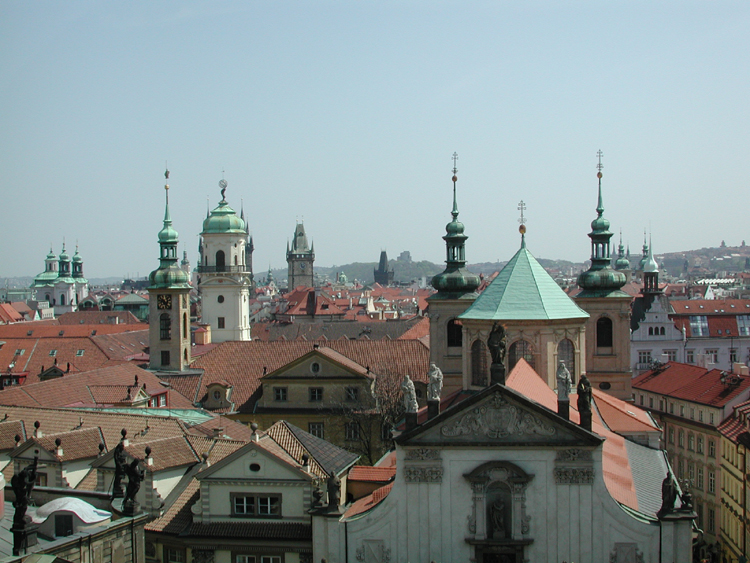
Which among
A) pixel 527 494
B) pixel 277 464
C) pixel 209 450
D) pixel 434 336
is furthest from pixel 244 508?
pixel 434 336

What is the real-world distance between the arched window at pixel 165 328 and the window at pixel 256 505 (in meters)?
42.3

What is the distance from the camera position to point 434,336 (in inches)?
2084

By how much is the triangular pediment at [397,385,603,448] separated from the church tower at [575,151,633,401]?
25.0 m

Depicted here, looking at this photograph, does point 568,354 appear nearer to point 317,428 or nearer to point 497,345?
point 497,345

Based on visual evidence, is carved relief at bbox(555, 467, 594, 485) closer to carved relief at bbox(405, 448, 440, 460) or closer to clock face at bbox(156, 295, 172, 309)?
carved relief at bbox(405, 448, 440, 460)

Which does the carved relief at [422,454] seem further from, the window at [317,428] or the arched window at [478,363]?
the window at [317,428]

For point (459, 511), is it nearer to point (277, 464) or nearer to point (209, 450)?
point (277, 464)

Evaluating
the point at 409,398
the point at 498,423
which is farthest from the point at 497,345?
the point at 409,398

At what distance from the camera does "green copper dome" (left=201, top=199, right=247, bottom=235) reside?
9044cm

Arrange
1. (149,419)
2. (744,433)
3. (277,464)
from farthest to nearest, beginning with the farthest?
(744,433)
(149,419)
(277,464)

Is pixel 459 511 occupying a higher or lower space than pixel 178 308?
lower

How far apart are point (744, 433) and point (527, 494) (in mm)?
21320

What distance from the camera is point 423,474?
1170 inches

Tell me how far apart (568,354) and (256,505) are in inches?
760
